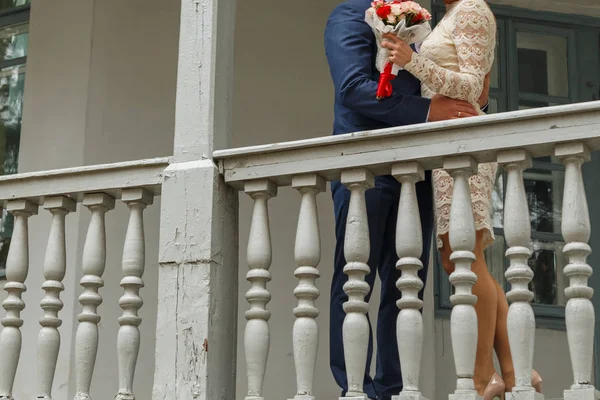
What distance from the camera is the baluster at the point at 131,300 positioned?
15.5ft

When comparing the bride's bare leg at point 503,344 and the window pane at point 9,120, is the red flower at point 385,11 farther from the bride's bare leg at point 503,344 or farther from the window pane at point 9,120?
the window pane at point 9,120

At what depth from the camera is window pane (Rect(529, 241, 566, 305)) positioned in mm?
6691

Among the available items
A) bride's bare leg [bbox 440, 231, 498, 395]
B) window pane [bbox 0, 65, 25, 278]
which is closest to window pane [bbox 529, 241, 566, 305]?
bride's bare leg [bbox 440, 231, 498, 395]

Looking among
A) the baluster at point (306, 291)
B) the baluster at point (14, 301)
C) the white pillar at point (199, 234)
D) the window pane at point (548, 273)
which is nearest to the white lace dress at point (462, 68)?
the baluster at point (306, 291)

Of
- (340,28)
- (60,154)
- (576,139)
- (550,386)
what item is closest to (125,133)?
(60,154)

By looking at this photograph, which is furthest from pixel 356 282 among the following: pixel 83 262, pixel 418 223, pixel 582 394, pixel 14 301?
pixel 14 301

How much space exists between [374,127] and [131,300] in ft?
3.91

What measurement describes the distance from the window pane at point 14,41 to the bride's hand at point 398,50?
10.3ft

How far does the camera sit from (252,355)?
454 centimetres

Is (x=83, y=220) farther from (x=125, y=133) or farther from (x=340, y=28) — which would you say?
(x=340, y=28)

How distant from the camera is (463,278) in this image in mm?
4242

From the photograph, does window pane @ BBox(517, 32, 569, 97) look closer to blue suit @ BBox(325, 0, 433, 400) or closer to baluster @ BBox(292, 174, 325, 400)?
blue suit @ BBox(325, 0, 433, 400)

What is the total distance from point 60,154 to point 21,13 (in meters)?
1.11

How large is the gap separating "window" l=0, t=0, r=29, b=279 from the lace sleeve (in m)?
3.19
